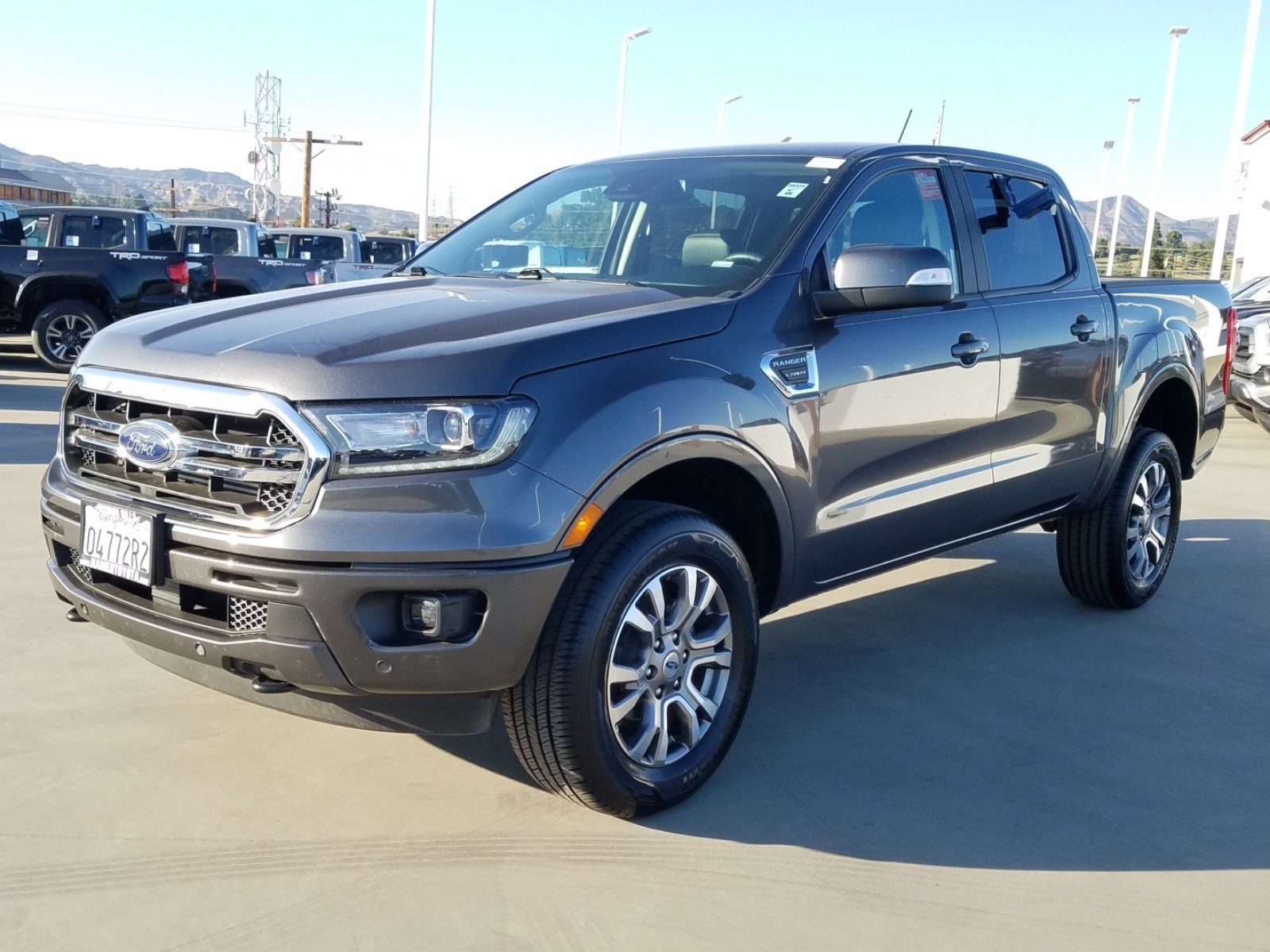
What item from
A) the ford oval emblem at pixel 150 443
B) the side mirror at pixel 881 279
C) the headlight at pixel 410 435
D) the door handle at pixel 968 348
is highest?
the side mirror at pixel 881 279

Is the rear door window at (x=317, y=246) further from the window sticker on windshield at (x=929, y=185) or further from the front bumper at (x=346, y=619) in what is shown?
the front bumper at (x=346, y=619)

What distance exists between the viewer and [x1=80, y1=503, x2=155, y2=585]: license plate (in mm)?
2941

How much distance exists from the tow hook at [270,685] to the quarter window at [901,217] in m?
1.98

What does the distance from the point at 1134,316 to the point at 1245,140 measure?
47.1 metres

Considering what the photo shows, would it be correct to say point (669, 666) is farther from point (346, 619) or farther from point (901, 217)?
point (901, 217)

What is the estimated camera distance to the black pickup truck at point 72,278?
13.0 metres

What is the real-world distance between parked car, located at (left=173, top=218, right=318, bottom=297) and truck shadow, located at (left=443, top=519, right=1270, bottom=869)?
11645mm

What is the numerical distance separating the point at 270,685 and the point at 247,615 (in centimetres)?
17

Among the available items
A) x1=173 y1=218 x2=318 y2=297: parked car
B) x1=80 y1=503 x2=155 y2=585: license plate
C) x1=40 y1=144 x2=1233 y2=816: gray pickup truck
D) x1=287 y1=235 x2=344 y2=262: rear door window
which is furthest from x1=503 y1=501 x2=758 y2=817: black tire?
x1=287 y1=235 x2=344 y2=262: rear door window

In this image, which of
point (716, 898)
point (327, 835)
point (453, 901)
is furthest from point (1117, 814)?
point (327, 835)

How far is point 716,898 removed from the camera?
9.39ft

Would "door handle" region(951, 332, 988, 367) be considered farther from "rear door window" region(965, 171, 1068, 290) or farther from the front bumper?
the front bumper

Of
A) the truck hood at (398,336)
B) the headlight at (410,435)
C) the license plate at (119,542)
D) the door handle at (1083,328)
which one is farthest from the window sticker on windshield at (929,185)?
the license plate at (119,542)

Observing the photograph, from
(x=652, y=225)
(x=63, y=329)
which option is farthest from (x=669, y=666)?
(x=63, y=329)
